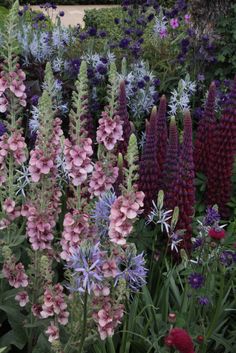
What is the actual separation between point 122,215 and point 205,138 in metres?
2.01

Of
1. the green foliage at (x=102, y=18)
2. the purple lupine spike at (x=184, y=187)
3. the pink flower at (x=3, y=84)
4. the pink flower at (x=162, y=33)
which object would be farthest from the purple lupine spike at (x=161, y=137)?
the green foliage at (x=102, y=18)

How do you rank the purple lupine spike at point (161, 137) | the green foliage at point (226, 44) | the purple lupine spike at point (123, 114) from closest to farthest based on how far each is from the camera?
the purple lupine spike at point (123, 114)
the purple lupine spike at point (161, 137)
the green foliage at point (226, 44)

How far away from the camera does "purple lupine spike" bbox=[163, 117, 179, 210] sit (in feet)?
10.3

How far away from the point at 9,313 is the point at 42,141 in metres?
0.84

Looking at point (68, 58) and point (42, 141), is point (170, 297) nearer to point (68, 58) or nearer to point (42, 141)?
point (42, 141)

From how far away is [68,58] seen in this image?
Answer: 209 inches

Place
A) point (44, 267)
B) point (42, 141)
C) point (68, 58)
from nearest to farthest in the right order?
point (44, 267), point (42, 141), point (68, 58)

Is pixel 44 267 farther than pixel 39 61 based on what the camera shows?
No

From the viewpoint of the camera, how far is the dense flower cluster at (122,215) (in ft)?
6.31

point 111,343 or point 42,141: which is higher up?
point 42,141

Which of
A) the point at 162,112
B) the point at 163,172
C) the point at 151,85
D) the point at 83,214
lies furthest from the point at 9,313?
the point at 151,85

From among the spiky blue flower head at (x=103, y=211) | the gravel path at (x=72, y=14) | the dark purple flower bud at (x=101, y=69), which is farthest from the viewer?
the gravel path at (x=72, y=14)

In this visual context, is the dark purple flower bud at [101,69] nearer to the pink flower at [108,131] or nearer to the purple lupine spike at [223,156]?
the purple lupine spike at [223,156]

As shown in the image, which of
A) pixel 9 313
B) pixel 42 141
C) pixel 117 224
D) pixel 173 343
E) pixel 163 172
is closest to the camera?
pixel 173 343
